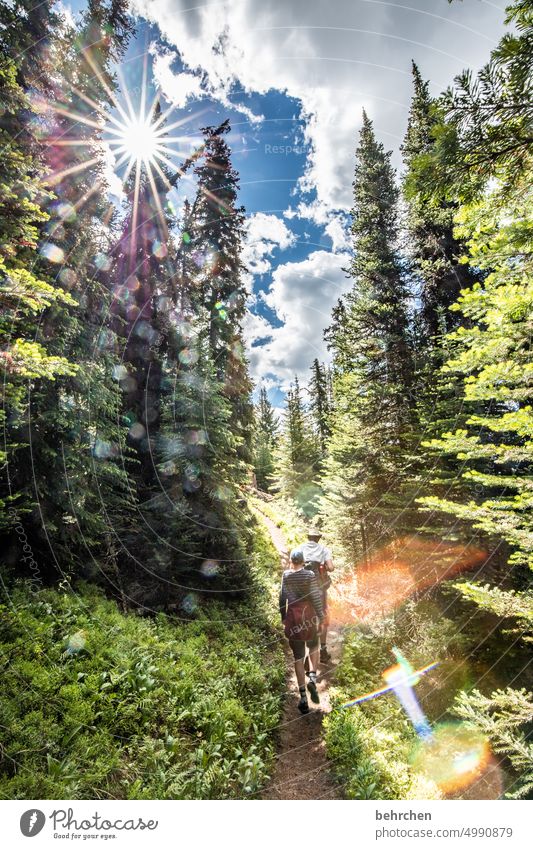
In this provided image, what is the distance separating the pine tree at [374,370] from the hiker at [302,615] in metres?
5.17

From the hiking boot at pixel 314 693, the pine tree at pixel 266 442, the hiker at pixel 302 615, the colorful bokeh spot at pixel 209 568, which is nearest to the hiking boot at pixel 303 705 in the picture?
the hiker at pixel 302 615

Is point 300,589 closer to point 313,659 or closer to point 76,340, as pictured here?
point 313,659

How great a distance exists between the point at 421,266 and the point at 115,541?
13.7m

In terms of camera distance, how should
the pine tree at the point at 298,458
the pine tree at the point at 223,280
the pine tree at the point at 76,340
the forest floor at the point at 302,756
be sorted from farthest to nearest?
the pine tree at the point at 298,458, the pine tree at the point at 223,280, the pine tree at the point at 76,340, the forest floor at the point at 302,756

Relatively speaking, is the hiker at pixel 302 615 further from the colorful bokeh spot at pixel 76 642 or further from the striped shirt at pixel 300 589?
the colorful bokeh spot at pixel 76 642

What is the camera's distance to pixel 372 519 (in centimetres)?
1234

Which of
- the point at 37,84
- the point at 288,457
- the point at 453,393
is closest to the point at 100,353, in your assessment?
the point at 37,84

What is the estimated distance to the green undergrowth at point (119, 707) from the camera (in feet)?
11.7

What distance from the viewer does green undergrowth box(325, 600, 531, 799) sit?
4.59m

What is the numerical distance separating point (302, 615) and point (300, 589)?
45cm

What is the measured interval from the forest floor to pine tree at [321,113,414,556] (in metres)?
5.84

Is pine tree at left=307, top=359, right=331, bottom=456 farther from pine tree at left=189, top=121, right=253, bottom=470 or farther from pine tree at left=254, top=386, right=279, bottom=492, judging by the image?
pine tree at left=189, top=121, right=253, bottom=470

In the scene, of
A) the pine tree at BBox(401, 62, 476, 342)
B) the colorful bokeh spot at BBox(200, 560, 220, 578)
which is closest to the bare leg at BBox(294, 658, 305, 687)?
the colorful bokeh spot at BBox(200, 560, 220, 578)
